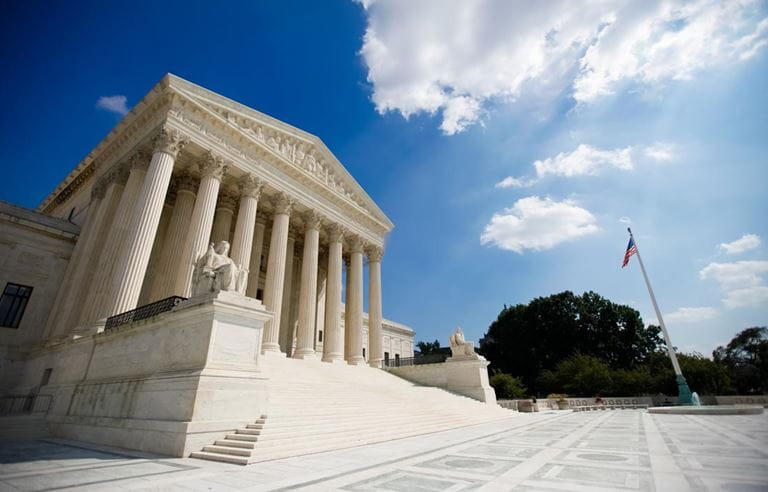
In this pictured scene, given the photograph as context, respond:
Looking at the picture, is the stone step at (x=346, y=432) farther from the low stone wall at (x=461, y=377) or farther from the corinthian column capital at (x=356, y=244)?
the corinthian column capital at (x=356, y=244)

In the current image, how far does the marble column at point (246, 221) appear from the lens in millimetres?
18312

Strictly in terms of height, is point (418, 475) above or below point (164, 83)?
below

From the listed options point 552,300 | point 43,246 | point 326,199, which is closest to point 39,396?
point 43,246

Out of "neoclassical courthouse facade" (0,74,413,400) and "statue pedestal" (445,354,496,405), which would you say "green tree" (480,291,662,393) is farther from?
"neoclassical courthouse facade" (0,74,413,400)

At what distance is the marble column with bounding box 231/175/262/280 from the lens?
1831cm

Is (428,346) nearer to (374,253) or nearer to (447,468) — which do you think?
(374,253)

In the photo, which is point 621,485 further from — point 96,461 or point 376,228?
point 376,228

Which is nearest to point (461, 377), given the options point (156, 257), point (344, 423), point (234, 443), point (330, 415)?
point (330, 415)

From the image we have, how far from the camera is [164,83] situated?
16.5m

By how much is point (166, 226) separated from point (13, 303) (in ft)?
24.9

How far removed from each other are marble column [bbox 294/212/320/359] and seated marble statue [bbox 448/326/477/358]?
848 centimetres

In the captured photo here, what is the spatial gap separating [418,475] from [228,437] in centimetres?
480

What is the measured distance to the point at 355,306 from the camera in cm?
2589

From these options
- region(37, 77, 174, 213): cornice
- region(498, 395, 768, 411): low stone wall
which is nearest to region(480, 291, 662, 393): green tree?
region(498, 395, 768, 411): low stone wall
